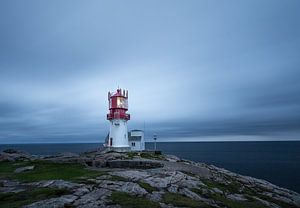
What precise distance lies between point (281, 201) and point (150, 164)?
47.0 ft

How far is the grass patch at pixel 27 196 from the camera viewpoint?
15.8m

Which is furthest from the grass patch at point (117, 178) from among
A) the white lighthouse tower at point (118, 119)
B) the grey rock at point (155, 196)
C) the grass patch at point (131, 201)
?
the white lighthouse tower at point (118, 119)

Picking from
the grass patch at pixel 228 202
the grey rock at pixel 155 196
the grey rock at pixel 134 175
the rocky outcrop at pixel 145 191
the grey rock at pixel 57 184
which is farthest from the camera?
the grey rock at pixel 134 175

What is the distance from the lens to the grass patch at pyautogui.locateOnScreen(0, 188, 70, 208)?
15.8m

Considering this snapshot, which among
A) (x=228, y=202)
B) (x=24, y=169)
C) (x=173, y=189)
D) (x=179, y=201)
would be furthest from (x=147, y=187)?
(x=24, y=169)

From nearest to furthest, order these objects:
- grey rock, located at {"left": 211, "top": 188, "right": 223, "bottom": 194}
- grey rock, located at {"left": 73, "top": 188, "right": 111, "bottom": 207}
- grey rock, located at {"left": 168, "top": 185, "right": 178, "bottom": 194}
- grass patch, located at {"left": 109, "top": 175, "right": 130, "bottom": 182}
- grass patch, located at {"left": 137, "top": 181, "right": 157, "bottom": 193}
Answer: grey rock, located at {"left": 73, "top": 188, "right": 111, "bottom": 207} < grass patch, located at {"left": 137, "top": 181, "right": 157, "bottom": 193} < grey rock, located at {"left": 168, "top": 185, "right": 178, "bottom": 194} < grass patch, located at {"left": 109, "top": 175, "right": 130, "bottom": 182} < grey rock, located at {"left": 211, "top": 188, "right": 223, "bottom": 194}

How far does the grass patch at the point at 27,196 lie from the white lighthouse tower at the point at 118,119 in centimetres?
3232

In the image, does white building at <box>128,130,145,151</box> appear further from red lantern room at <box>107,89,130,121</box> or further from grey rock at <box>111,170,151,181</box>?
grey rock at <box>111,170,151,181</box>

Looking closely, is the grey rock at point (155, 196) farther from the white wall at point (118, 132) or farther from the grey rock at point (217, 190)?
the white wall at point (118, 132)

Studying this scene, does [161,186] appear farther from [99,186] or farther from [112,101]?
[112,101]

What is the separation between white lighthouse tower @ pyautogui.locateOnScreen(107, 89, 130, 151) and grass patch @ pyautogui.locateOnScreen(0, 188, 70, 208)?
3232cm

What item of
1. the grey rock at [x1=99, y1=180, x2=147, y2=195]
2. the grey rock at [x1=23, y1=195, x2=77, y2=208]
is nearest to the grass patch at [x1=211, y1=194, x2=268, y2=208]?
the grey rock at [x1=99, y1=180, x2=147, y2=195]

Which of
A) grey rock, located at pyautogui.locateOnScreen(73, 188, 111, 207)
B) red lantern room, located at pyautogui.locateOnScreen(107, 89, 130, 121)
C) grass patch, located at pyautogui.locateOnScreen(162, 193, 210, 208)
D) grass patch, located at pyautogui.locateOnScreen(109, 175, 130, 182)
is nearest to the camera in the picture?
grey rock, located at pyautogui.locateOnScreen(73, 188, 111, 207)

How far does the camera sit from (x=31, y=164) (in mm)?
31547
